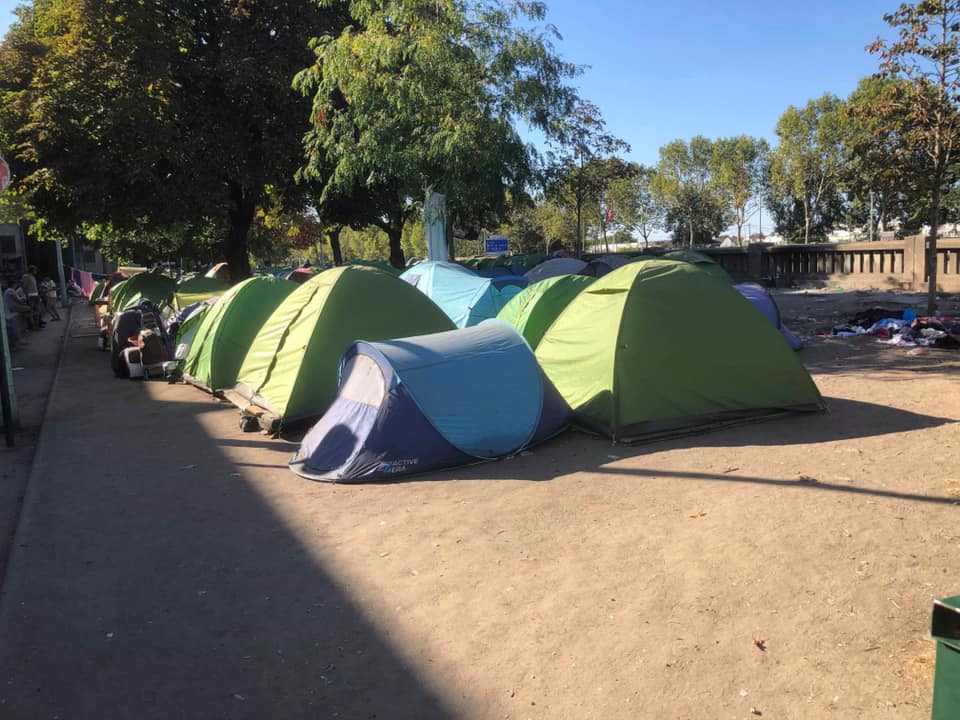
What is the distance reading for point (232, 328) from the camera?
11188 millimetres

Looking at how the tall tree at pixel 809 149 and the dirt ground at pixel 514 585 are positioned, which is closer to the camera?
the dirt ground at pixel 514 585

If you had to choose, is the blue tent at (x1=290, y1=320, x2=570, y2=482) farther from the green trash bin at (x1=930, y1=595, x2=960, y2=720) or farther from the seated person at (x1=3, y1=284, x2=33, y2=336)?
the seated person at (x1=3, y1=284, x2=33, y2=336)

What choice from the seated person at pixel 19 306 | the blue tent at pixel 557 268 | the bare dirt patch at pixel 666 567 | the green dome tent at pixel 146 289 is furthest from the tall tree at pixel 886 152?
the seated person at pixel 19 306

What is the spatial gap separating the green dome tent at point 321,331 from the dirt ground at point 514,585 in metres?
1.25

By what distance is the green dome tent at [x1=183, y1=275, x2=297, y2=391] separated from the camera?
36.0 feet

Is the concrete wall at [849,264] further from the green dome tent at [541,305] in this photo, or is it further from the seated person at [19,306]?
the seated person at [19,306]

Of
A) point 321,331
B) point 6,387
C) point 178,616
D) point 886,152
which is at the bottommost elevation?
point 178,616

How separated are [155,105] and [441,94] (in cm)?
755

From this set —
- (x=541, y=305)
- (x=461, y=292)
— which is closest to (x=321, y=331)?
(x=541, y=305)

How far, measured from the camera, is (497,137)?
13500 millimetres

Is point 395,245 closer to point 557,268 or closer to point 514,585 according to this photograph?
point 557,268

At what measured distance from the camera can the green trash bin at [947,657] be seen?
228cm

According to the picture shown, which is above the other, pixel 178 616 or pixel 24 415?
pixel 24 415

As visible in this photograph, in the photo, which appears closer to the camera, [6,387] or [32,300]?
[6,387]
